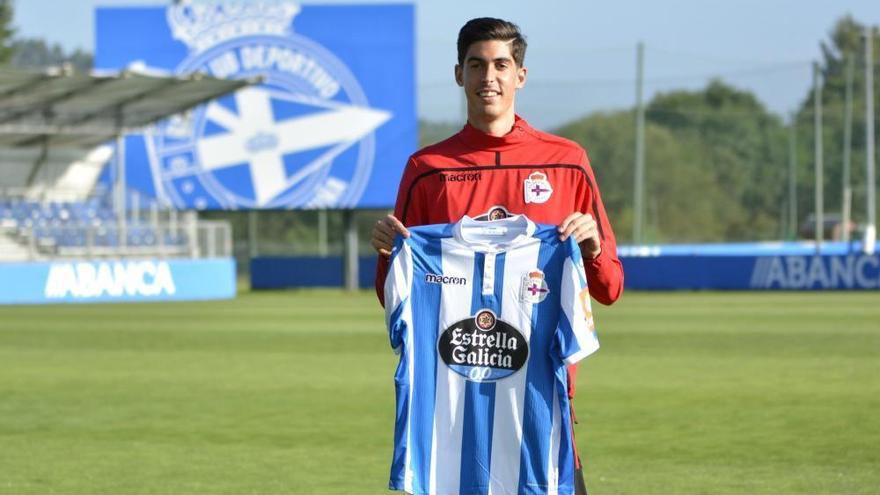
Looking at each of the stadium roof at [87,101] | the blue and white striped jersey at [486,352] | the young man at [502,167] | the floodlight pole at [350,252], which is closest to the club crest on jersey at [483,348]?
the blue and white striped jersey at [486,352]

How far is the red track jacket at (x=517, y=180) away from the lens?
4.95 m

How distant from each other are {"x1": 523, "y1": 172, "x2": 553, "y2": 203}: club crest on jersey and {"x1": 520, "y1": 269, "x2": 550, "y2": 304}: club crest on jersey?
217 millimetres

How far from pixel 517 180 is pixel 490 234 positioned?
0.18m

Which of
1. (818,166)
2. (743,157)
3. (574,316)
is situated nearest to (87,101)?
(818,166)

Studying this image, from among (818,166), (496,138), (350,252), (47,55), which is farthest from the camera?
(47,55)

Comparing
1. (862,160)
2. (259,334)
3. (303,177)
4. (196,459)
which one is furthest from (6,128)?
(862,160)

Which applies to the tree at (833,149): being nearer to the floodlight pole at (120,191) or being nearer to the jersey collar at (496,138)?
the floodlight pole at (120,191)

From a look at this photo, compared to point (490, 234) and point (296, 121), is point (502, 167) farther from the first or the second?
point (296, 121)

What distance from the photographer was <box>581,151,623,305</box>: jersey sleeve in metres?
4.99

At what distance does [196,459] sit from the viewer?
35.2 feet

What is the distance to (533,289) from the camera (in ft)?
16.2

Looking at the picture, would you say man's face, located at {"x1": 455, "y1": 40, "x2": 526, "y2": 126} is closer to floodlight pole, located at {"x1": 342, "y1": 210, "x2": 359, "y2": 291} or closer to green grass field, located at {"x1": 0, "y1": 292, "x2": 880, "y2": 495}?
green grass field, located at {"x1": 0, "y1": 292, "x2": 880, "y2": 495}

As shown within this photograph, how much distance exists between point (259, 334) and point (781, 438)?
47.3 feet

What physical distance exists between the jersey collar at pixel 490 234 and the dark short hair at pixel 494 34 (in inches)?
19.1
